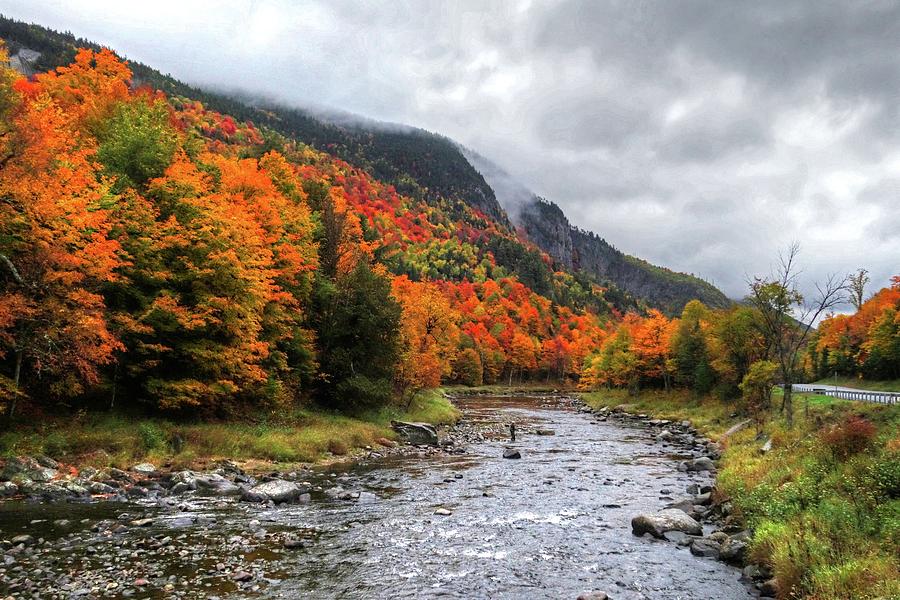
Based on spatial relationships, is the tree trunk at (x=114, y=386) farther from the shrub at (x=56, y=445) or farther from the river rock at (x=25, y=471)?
the river rock at (x=25, y=471)

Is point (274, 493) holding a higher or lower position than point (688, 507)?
lower

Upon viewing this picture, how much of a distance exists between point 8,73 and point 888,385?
9919cm

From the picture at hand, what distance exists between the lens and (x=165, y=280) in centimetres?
2762

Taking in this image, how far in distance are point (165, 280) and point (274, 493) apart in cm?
1389

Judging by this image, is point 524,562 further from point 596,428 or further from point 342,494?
point 596,428

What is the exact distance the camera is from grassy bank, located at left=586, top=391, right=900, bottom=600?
11031 millimetres

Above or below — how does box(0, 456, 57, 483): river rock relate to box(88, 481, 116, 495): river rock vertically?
above

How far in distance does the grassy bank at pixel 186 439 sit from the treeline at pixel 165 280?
5.30 feet

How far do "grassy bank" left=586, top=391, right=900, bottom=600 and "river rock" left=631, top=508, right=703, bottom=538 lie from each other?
1780mm

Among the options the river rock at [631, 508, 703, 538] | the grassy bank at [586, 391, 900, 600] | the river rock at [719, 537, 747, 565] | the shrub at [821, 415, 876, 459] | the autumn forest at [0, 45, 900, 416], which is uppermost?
the autumn forest at [0, 45, 900, 416]

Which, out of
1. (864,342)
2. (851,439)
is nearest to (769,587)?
(851,439)

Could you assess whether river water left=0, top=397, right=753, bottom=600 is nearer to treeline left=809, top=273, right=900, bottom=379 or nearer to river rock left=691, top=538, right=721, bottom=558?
river rock left=691, top=538, right=721, bottom=558

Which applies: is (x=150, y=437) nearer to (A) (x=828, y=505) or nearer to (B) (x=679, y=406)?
(A) (x=828, y=505)

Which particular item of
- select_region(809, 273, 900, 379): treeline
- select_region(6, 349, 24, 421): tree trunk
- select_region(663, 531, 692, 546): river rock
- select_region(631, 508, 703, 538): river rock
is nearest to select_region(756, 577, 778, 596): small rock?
select_region(663, 531, 692, 546): river rock
